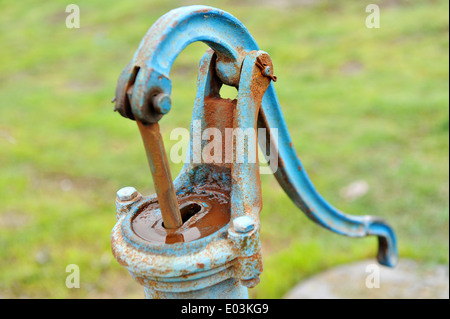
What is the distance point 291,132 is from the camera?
4.66 meters

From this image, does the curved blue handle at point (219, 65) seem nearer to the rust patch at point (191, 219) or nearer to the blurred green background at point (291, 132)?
the rust patch at point (191, 219)

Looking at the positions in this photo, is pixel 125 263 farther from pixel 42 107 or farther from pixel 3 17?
pixel 3 17

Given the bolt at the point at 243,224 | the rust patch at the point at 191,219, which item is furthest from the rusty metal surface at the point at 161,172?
the bolt at the point at 243,224

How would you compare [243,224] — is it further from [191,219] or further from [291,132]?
[291,132]

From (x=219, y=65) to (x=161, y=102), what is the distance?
40 cm

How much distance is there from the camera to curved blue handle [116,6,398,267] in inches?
40.9

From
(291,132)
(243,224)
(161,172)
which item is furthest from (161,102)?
(291,132)

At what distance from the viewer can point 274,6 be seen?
8.14m

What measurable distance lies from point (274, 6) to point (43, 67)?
3.96 m

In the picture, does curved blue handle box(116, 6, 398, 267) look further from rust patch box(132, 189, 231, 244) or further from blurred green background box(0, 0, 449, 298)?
blurred green background box(0, 0, 449, 298)

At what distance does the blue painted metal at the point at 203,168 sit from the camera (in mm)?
1051

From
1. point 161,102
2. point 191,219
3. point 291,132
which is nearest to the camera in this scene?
point 161,102

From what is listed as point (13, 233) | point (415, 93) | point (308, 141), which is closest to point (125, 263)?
point (13, 233)

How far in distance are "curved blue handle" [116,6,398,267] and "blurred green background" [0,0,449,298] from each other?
123 centimetres
